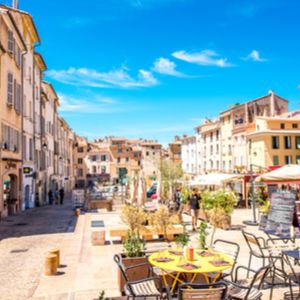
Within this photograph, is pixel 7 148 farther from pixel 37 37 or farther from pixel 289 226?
pixel 289 226

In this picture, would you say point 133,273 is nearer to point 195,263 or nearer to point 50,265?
point 195,263

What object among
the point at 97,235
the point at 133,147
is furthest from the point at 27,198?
the point at 133,147

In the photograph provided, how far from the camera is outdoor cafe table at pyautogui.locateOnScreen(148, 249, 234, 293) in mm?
5699

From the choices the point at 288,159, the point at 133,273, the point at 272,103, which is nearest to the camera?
the point at 133,273

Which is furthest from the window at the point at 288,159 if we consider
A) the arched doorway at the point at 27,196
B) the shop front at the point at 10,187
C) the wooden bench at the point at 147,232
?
the wooden bench at the point at 147,232

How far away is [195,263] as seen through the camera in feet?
19.8

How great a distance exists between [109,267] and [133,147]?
2999 inches

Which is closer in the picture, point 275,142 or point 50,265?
point 50,265

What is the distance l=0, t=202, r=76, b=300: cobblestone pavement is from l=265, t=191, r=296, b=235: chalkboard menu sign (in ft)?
23.9

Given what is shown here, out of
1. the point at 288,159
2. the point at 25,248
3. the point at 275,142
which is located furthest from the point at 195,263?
the point at 288,159

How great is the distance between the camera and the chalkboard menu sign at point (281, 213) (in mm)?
11198

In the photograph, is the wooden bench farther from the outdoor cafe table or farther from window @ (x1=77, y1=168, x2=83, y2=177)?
window @ (x1=77, y1=168, x2=83, y2=177)

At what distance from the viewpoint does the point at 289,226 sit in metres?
11.1

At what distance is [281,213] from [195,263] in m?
6.62
